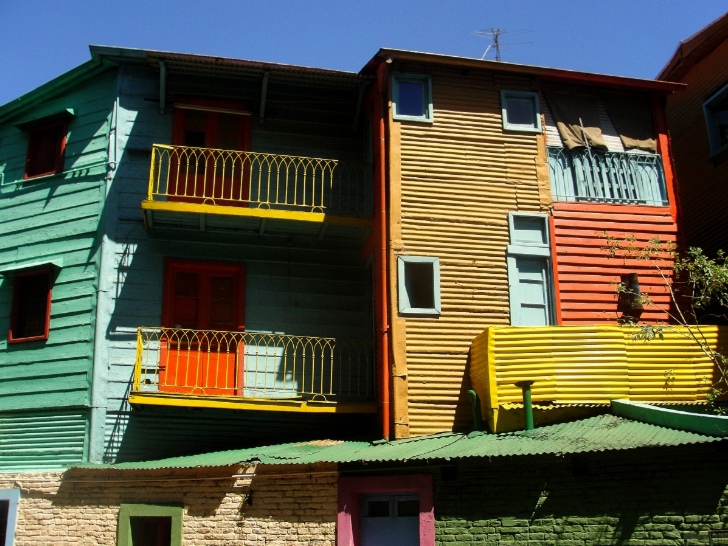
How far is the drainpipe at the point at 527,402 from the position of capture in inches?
456

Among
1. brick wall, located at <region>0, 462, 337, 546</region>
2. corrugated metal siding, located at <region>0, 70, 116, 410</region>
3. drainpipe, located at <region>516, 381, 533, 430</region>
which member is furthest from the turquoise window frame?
drainpipe, located at <region>516, 381, 533, 430</region>

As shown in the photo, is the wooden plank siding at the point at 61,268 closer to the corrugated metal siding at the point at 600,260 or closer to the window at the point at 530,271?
the window at the point at 530,271

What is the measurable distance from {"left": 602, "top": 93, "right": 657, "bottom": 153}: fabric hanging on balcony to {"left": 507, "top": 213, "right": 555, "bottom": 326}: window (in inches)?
106

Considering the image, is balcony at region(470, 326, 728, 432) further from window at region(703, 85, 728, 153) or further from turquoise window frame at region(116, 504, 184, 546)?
window at region(703, 85, 728, 153)

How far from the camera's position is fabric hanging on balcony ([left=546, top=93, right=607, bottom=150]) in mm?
15000

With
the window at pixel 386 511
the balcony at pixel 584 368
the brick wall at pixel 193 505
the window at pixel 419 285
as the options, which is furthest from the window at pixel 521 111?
the brick wall at pixel 193 505

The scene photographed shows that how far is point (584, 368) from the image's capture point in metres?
12.1

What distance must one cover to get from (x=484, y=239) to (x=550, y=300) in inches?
59.5

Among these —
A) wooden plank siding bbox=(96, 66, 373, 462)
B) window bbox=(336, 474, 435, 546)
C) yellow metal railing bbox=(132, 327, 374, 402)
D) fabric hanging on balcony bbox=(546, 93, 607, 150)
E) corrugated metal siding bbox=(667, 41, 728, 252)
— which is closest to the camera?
window bbox=(336, 474, 435, 546)

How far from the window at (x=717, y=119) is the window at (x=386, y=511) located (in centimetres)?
1017

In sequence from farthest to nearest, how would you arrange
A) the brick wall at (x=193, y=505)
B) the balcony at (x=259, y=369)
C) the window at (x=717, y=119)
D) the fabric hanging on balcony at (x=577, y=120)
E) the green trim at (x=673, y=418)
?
the window at (x=717, y=119)
the fabric hanging on balcony at (x=577, y=120)
the balcony at (x=259, y=369)
the brick wall at (x=193, y=505)
the green trim at (x=673, y=418)

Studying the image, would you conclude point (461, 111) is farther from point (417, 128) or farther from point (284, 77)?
point (284, 77)

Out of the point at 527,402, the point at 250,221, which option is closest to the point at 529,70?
the point at 250,221

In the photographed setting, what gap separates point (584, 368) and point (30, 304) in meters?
9.59
